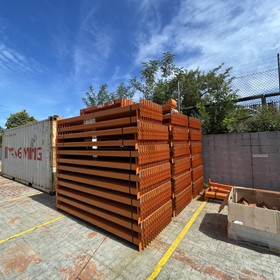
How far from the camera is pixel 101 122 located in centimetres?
410

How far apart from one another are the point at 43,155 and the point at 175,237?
6.45 m

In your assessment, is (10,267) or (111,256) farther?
(111,256)

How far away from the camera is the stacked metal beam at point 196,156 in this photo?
248 inches

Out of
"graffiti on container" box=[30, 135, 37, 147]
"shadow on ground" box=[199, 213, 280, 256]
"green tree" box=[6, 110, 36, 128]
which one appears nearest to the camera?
"shadow on ground" box=[199, 213, 280, 256]

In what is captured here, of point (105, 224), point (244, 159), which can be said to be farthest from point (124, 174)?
point (244, 159)

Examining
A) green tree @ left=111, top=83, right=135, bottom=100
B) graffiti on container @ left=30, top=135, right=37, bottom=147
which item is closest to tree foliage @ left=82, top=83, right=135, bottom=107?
green tree @ left=111, top=83, right=135, bottom=100

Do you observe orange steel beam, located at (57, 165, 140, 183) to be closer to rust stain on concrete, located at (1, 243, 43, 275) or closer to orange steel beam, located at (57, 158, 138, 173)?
orange steel beam, located at (57, 158, 138, 173)

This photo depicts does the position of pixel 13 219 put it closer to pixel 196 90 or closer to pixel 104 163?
pixel 104 163

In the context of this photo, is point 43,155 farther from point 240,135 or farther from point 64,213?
point 240,135

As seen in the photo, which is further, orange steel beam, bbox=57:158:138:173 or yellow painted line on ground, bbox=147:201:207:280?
orange steel beam, bbox=57:158:138:173

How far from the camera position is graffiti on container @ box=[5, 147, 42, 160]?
809cm

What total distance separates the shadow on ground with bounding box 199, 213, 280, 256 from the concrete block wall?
7.95 feet

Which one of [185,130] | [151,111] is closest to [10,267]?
[151,111]

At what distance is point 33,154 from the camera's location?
8359 mm
